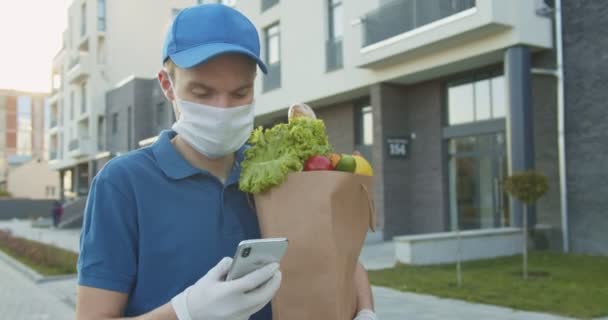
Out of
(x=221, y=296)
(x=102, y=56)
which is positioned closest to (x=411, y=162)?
(x=221, y=296)

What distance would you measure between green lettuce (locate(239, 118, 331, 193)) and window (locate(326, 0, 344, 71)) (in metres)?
17.5

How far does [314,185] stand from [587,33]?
13.4 metres

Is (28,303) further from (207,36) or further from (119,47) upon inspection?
(119,47)

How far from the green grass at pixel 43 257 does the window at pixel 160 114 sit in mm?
17004

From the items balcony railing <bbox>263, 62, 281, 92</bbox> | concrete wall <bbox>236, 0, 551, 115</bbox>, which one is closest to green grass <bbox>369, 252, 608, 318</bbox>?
concrete wall <bbox>236, 0, 551, 115</bbox>

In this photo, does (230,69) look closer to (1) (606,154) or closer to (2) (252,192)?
(2) (252,192)

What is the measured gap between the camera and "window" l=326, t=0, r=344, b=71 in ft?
63.5

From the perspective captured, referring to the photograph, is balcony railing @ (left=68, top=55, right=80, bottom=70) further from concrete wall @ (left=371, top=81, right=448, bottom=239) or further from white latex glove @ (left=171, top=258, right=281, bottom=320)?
white latex glove @ (left=171, top=258, right=281, bottom=320)

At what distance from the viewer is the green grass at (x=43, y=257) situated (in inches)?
529

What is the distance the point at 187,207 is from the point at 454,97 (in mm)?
16345

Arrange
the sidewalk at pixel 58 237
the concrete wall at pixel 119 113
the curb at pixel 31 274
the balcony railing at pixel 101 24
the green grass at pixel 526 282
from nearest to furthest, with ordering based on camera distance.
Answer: the green grass at pixel 526 282, the curb at pixel 31 274, the sidewalk at pixel 58 237, the concrete wall at pixel 119 113, the balcony railing at pixel 101 24

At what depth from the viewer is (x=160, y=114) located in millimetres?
36031

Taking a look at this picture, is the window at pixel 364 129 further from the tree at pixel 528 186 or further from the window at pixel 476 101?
the tree at pixel 528 186

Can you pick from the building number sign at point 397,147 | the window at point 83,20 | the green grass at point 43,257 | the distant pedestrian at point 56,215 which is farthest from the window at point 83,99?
the building number sign at point 397,147
